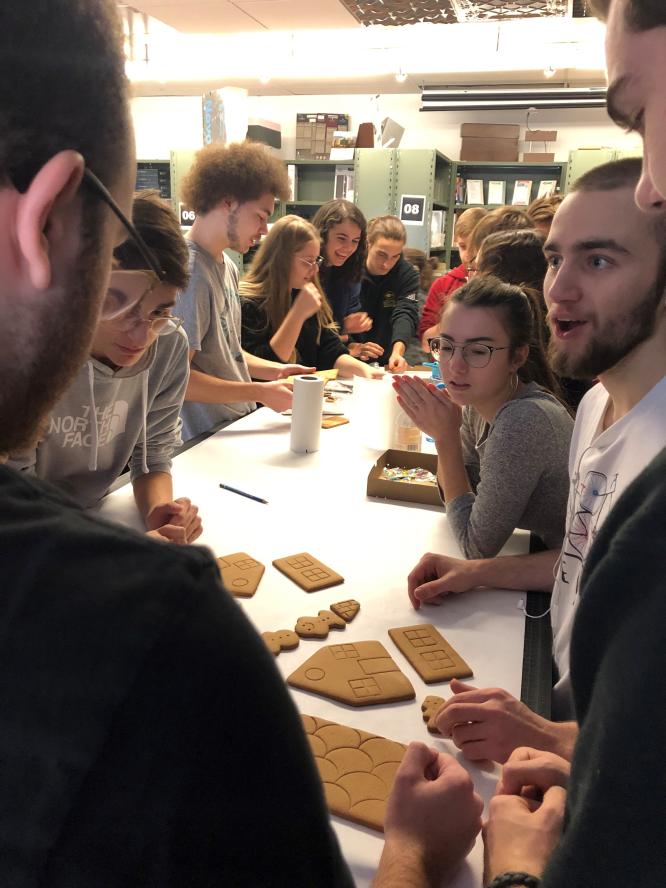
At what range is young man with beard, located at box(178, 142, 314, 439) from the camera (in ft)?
7.20

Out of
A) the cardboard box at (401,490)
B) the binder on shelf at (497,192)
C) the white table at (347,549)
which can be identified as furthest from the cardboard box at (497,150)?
the cardboard box at (401,490)

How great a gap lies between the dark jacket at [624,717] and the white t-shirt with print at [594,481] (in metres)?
0.54

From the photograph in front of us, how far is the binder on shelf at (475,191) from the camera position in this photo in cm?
645

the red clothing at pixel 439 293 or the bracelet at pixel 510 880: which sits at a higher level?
the red clothing at pixel 439 293

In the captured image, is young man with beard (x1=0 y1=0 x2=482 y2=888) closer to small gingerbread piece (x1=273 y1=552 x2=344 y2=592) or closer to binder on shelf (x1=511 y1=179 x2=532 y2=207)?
small gingerbread piece (x1=273 y1=552 x2=344 y2=592)

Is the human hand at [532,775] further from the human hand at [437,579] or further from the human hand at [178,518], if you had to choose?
the human hand at [178,518]

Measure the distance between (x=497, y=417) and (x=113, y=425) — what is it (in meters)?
0.87

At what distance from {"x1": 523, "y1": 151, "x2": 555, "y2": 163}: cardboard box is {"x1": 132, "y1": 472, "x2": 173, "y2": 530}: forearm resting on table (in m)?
5.98

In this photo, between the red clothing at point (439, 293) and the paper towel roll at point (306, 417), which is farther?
the red clothing at point (439, 293)

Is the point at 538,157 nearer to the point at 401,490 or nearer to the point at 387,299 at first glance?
the point at 387,299

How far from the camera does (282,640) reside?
99cm

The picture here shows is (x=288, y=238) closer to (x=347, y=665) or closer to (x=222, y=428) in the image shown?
(x=222, y=428)

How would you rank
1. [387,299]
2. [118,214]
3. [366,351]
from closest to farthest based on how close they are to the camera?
[118,214]
[366,351]
[387,299]

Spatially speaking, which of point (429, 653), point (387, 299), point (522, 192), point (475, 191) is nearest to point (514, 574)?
point (429, 653)
